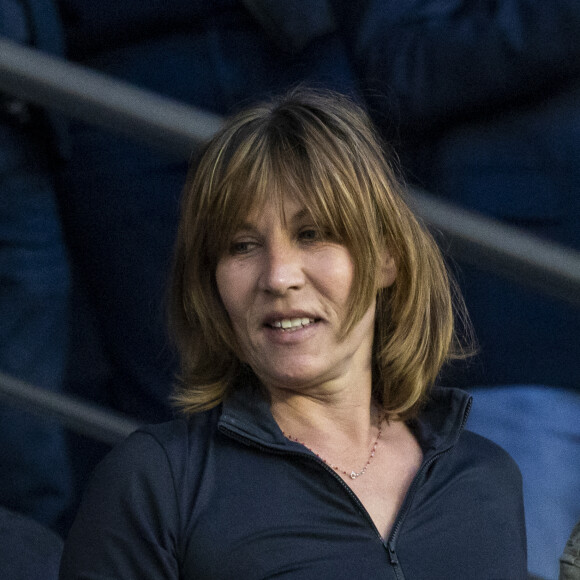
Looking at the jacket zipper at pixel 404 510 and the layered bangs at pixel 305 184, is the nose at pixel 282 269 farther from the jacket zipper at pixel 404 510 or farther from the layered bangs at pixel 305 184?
the jacket zipper at pixel 404 510

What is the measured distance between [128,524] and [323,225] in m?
0.32

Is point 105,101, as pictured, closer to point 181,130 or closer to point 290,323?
point 181,130

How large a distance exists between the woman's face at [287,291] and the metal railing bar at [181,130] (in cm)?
14

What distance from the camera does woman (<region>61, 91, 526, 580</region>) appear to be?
2.58 feet

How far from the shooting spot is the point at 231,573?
2.53 feet

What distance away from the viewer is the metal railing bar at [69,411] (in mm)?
1224

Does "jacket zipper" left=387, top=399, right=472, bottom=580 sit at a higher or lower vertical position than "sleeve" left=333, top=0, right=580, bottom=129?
lower

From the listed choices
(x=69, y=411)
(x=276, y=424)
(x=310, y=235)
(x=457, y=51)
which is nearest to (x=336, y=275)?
(x=310, y=235)

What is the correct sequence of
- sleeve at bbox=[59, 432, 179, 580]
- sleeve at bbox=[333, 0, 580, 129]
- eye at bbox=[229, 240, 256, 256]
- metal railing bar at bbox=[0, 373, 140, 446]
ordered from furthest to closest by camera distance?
sleeve at bbox=[333, 0, 580, 129] → metal railing bar at bbox=[0, 373, 140, 446] → eye at bbox=[229, 240, 256, 256] → sleeve at bbox=[59, 432, 179, 580]

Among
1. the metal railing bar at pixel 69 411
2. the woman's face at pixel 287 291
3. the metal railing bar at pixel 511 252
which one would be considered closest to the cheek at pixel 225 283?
the woman's face at pixel 287 291

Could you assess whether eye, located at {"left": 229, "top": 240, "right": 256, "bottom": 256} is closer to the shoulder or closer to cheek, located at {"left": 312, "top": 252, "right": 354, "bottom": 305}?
cheek, located at {"left": 312, "top": 252, "right": 354, "bottom": 305}

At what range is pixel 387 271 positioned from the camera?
95 centimetres

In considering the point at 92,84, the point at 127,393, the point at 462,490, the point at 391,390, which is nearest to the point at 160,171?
the point at 127,393

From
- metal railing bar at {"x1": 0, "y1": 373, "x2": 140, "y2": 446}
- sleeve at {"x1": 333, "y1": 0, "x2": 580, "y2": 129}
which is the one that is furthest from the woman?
sleeve at {"x1": 333, "y1": 0, "x2": 580, "y2": 129}
